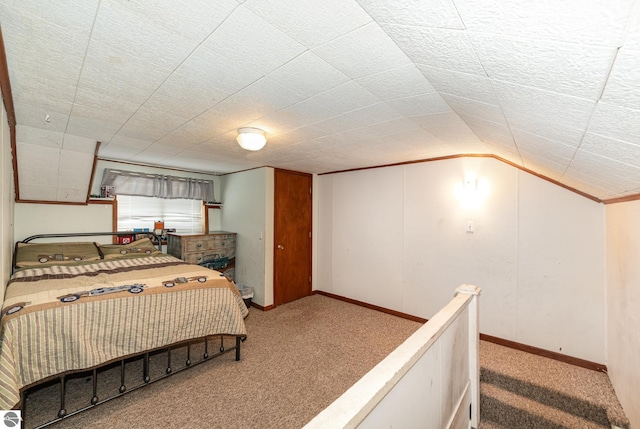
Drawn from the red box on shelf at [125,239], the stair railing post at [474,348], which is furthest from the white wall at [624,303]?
the red box on shelf at [125,239]

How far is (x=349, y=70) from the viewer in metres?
1.40

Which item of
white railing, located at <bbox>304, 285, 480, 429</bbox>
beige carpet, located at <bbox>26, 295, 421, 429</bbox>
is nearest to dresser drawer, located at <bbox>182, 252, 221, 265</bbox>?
beige carpet, located at <bbox>26, 295, 421, 429</bbox>

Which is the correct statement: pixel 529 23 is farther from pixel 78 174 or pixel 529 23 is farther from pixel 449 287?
pixel 78 174

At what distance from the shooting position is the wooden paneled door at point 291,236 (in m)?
4.21

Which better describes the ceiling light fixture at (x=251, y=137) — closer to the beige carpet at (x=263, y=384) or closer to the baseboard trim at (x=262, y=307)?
the beige carpet at (x=263, y=384)

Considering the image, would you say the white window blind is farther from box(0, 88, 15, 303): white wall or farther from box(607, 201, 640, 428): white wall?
box(607, 201, 640, 428): white wall

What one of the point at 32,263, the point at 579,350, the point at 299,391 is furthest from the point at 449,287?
the point at 32,263

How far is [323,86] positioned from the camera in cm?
159

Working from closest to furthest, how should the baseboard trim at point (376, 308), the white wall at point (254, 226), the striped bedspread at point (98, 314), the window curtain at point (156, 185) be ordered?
the striped bedspread at point (98, 314) < the baseboard trim at point (376, 308) < the window curtain at point (156, 185) < the white wall at point (254, 226)

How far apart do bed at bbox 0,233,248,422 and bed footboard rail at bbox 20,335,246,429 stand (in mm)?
23

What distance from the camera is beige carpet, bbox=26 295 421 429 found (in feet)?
6.08

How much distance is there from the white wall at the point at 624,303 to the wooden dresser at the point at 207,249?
447cm

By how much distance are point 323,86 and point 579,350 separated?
10.9ft

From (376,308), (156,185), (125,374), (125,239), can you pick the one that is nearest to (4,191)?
(125,374)
